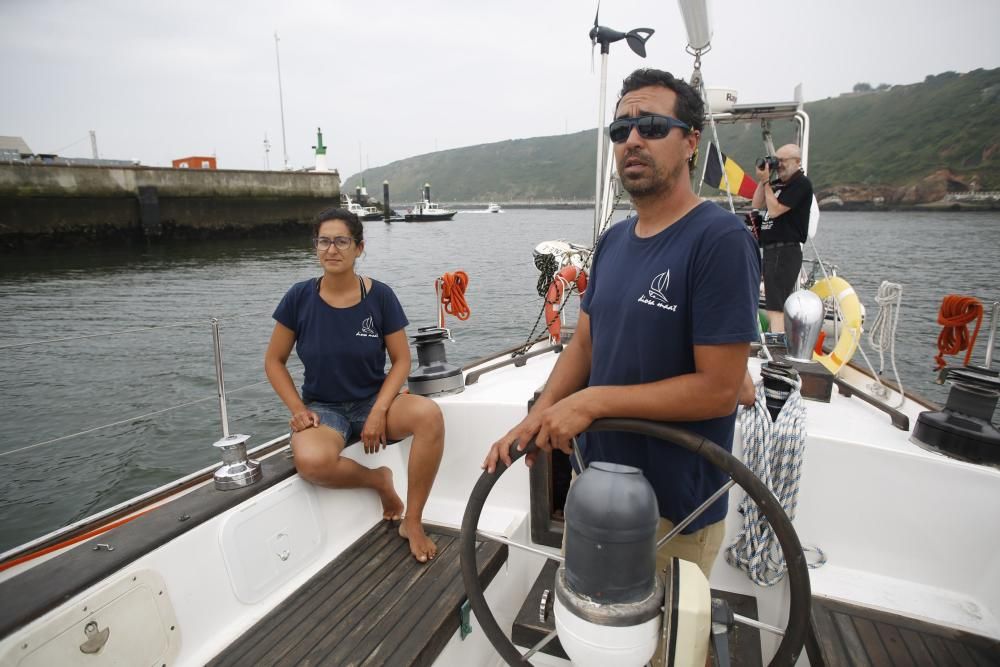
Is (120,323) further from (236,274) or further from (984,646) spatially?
(984,646)

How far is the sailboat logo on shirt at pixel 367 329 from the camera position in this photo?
241cm

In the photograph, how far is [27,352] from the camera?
28.4 ft

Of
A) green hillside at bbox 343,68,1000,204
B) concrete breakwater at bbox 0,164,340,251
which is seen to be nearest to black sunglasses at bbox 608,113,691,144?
green hillside at bbox 343,68,1000,204

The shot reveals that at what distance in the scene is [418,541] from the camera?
2201 millimetres

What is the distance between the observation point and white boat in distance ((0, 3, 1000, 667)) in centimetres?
149

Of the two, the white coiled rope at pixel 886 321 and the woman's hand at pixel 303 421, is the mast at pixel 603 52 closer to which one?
the white coiled rope at pixel 886 321

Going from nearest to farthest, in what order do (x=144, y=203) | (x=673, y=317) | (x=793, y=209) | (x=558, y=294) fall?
(x=673, y=317) → (x=558, y=294) → (x=793, y=209) → (x=144, y=203)

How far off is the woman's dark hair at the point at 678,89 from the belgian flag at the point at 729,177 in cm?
289

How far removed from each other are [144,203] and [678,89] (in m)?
27.0

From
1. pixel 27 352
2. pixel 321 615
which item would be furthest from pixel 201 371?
pixel 321 615

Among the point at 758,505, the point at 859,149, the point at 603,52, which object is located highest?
the point at 859,149

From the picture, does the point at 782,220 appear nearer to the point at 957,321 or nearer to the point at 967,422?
the point at 957,321

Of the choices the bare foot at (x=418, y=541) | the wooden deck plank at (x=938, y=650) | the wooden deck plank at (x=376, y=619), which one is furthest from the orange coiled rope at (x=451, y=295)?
the wooden deck plank at (x=938, y=650)

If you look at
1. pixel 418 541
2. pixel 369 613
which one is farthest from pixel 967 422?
pixel 369 613
